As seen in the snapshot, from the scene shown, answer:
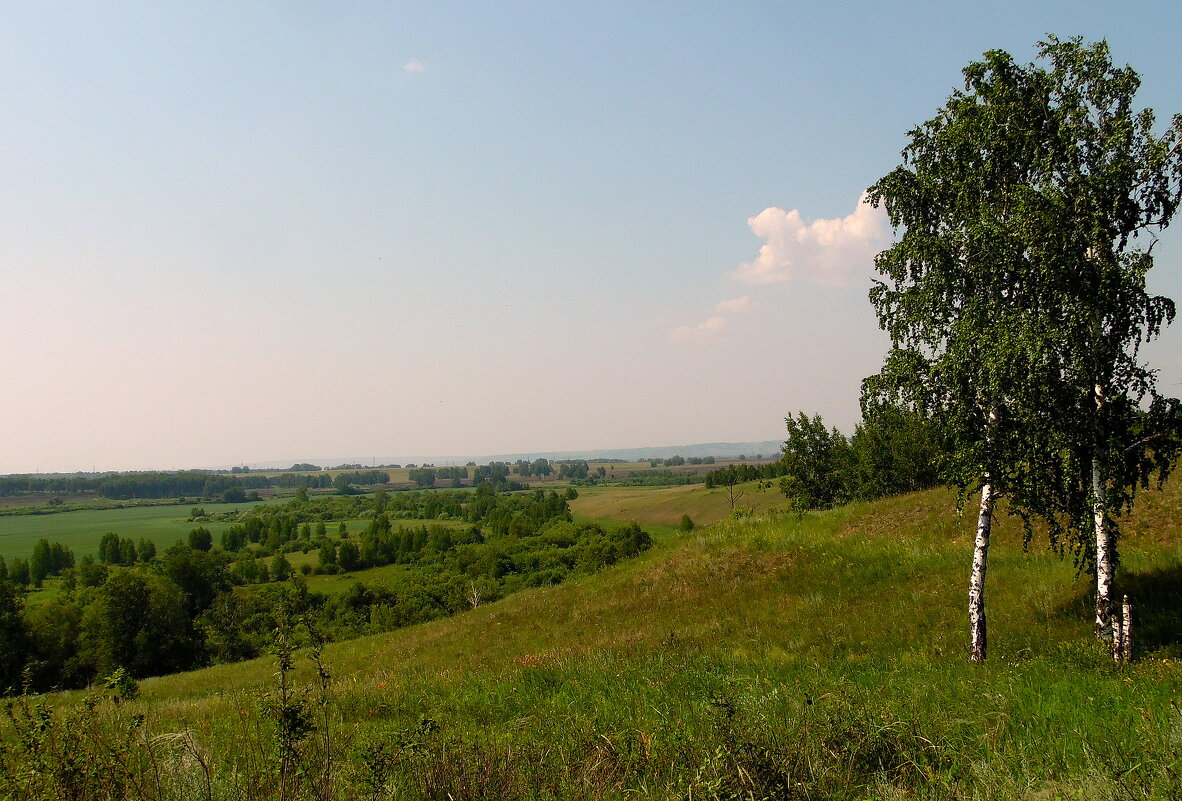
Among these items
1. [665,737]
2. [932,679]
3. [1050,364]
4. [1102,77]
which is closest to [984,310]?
[1050,364]

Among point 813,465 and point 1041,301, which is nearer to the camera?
point 1041,301

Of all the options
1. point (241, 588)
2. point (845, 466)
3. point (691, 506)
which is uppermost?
point (845, 466)

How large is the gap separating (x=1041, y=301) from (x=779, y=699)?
1014cm

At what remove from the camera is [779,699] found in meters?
8.70

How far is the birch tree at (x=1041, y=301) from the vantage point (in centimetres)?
1218

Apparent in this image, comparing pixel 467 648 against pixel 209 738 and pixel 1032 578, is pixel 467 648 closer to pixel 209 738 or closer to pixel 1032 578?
pixel 209 738

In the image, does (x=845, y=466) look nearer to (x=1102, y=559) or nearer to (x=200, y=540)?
(x=1102, y=559)

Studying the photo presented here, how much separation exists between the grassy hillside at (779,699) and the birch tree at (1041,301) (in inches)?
144

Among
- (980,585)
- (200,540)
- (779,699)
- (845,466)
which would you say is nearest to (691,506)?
(845,466)

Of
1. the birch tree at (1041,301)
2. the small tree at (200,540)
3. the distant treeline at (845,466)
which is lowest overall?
the small tree at (200,540)

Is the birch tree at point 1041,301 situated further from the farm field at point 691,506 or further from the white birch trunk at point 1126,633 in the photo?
the farm field at point 691,506

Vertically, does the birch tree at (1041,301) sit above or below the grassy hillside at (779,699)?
above

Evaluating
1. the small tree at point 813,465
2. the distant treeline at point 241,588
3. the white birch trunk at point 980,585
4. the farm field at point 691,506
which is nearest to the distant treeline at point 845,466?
the small tree at point 813,465

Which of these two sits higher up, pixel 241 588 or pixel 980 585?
pixel 980 585
